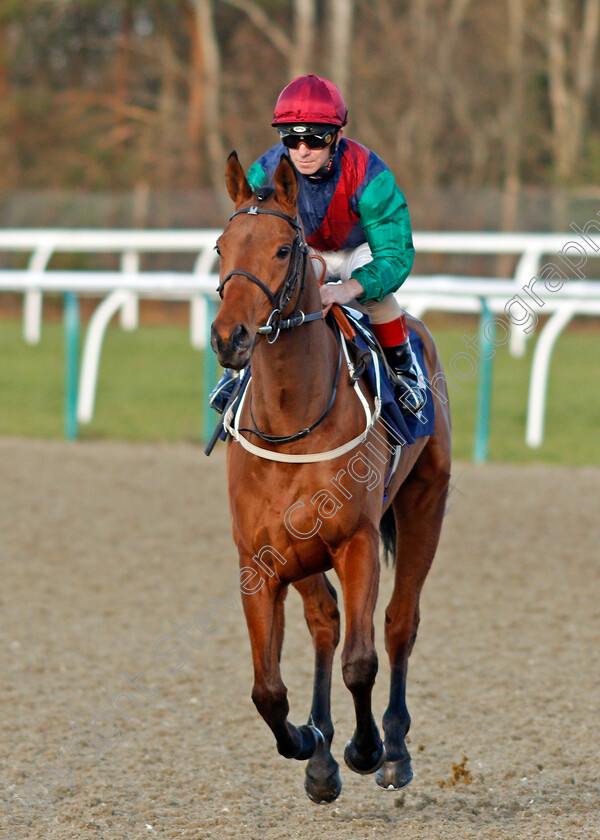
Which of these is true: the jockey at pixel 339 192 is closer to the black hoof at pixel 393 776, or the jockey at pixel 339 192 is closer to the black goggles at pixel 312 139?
the black goggles at pixel 312 139

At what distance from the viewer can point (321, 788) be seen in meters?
3.46

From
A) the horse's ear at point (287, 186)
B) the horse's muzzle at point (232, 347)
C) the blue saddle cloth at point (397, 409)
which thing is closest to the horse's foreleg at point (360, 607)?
the blue saddle cloth at point (397, 409)

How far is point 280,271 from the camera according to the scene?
2.89 metres

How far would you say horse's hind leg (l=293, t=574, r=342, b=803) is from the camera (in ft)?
11.4

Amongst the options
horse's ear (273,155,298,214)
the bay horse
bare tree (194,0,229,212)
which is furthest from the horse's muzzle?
bare tree (194,0,229,212)

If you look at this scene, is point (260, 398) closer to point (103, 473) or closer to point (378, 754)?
point (378, 754)

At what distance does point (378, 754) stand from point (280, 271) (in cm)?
146

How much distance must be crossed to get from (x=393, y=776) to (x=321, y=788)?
0.81 feet

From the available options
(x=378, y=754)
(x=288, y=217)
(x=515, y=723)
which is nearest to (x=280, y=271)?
(x=288, y=217)

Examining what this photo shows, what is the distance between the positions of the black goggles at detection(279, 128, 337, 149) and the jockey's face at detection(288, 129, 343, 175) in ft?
0.04

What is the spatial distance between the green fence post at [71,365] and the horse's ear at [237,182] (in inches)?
256

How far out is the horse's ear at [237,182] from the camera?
3020mm

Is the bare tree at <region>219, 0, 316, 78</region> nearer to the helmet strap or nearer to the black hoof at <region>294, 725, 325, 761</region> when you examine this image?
the helmet strap

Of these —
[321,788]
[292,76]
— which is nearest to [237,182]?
[321,788]
